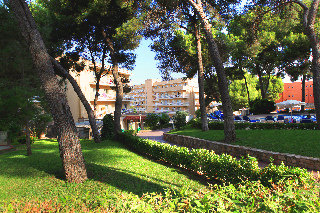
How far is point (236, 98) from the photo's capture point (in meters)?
46.5

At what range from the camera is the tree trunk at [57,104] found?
17.9 feet

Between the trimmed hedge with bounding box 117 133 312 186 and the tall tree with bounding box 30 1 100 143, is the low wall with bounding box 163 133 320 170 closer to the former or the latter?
the trimmed hedge with bounding box 117 133 312 186

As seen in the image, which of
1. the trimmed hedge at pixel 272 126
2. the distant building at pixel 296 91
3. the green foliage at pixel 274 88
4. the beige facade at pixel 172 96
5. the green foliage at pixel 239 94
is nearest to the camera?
the trimmed hedge at pixel 272 126

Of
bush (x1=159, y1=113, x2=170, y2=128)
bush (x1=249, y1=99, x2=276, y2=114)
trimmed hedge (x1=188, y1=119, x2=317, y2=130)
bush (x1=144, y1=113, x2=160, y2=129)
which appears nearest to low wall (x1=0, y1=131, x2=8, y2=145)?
trimmed hedge (x1=188, y1=119, x2=317, y2=130)

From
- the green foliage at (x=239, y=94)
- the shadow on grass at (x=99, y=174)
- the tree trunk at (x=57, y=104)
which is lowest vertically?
the shadow on grass at (x=99, y=174)

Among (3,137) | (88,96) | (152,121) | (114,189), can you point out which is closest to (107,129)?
(3,137)

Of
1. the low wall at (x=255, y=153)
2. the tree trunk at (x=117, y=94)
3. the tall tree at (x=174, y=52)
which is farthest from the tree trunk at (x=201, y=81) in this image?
the tree trunk at (x=117, y=94)

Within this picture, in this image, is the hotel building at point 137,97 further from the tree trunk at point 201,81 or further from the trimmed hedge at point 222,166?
the trimmed hedge at point 222,166

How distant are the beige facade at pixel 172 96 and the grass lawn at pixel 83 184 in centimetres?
4242

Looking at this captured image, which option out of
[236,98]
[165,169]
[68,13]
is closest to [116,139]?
[165,169]

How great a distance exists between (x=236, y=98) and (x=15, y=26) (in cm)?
4583

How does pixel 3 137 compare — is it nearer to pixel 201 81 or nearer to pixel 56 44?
pixel 56 44

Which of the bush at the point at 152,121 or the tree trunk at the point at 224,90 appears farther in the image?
the bush at the point at 152,121

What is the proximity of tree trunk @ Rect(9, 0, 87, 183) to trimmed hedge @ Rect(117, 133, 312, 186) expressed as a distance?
380cm
